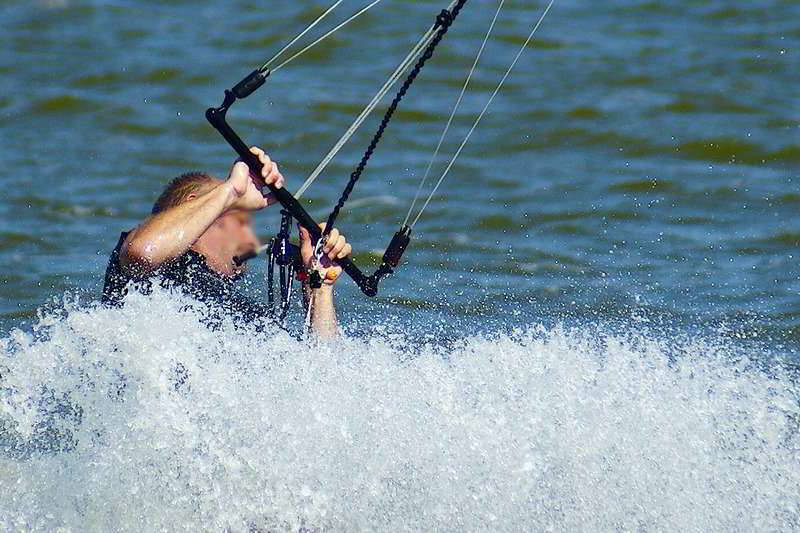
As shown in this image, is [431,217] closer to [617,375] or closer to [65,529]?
[617,375]

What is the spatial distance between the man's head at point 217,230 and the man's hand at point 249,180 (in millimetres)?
86

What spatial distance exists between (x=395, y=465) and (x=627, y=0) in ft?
28.3

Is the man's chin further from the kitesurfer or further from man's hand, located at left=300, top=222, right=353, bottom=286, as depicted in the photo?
man's hand, located at left=300, top=222, right=353, bottom=286

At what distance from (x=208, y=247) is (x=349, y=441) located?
100 centimetres

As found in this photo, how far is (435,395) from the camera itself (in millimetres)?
4586

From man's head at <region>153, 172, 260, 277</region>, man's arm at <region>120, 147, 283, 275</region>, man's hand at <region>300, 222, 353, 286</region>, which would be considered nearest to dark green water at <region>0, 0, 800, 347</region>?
man's hand at <region>300, 222, 353, 286</region>

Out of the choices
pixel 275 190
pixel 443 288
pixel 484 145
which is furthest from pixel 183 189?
pixel 484 145

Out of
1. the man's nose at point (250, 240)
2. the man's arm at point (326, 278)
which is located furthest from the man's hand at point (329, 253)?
the man's nose at point (250, 240)

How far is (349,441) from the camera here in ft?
14.3

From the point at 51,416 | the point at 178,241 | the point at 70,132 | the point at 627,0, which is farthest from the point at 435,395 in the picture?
the point at 627,0

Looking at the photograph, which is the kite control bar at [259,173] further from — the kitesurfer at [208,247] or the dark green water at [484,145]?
the dark green water at [484,145]

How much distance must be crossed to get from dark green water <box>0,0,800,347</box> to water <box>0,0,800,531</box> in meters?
0.03

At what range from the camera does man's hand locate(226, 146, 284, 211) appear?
15.3 ft

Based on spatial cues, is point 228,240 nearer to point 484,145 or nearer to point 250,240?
point 250,240
